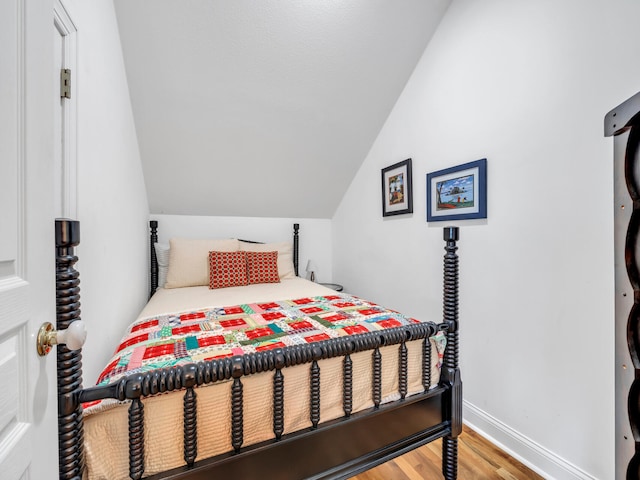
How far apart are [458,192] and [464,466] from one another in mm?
1525

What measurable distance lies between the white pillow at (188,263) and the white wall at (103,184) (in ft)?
Answer: 1.46

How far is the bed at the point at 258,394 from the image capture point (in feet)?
2.62

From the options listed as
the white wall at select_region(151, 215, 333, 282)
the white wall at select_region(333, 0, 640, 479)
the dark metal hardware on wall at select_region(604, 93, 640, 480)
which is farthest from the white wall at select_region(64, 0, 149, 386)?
the white wall at select_region(333, 0, 640, 479)

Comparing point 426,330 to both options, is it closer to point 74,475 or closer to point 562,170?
point 562,170

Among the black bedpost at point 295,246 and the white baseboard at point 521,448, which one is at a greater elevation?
the black bedpost at point 295,246

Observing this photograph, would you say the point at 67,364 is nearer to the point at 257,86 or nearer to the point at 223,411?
the point at 223,411

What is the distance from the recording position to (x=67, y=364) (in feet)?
2.37

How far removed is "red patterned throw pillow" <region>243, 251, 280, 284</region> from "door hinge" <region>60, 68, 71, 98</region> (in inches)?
70.3

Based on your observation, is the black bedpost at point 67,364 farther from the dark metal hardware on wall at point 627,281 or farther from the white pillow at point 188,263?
the white pillow at point 188,263

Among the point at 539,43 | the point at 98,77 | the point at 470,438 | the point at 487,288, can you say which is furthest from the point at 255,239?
the point at 539,43

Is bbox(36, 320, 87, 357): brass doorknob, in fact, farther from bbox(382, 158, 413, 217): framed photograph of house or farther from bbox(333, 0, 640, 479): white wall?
bbox(382, 158, 413, 217): framed photograph of house

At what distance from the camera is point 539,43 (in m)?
1.49

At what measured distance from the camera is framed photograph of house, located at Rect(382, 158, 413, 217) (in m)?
2.32

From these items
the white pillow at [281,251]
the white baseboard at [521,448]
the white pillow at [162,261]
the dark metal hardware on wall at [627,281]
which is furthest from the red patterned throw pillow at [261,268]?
the dark metal hardware on wall at [627,281]
